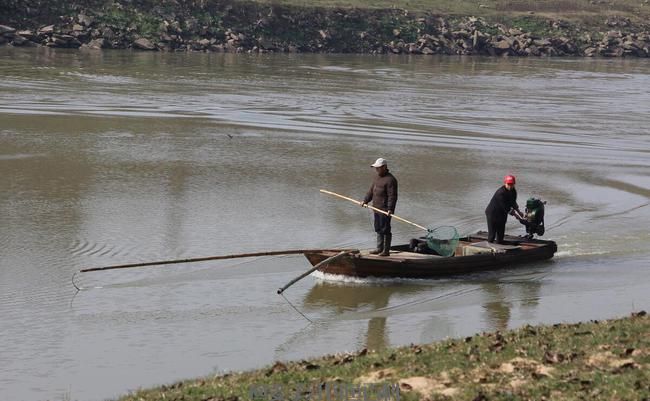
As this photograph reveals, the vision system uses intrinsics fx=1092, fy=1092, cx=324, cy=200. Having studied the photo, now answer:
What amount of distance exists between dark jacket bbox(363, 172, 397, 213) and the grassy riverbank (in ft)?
22.1

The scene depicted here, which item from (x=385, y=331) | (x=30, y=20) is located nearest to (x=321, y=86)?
(x=30, y=20)

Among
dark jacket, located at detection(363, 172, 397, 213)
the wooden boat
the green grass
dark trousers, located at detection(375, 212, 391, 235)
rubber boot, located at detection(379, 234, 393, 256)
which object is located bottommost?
the wooden boat

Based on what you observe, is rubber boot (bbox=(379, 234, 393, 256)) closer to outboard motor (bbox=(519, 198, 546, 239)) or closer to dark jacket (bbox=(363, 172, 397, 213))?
dark jacket (bbox=(363, 172, 397, 213))

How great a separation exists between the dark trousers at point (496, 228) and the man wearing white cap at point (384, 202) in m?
2.38

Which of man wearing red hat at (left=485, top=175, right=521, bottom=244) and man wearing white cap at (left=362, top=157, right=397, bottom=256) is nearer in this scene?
man wearing white cap at (left=362, top=157, right=397, bottom=256)

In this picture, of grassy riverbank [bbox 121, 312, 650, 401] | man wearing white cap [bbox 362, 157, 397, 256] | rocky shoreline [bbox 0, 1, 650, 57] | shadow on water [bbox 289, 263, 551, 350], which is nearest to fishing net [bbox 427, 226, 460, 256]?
shadow on water [bbox 289, 263, 551, 350]

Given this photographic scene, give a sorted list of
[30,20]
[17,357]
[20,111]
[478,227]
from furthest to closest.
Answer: [30,20]
[20,111]
[478,227]
[17,357]

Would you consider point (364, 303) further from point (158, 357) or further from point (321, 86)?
point (321, 86)

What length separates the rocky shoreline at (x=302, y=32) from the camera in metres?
72.8

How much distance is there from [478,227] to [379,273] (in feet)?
17.9

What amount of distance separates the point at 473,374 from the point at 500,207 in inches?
390

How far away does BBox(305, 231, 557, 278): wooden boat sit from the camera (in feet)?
61.3

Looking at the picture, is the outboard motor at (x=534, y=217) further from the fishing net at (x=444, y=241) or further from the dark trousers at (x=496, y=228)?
the fishing net at (x=444, y=241)

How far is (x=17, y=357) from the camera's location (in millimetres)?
14180
